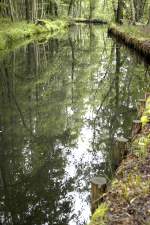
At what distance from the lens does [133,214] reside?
480 cm

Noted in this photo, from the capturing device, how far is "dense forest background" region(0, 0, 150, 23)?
38156 millimetres

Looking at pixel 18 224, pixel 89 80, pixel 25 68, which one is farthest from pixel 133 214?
pixel 25 68

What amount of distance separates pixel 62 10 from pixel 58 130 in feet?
217

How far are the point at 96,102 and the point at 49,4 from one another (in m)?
48.4

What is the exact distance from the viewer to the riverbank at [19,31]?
26.3 meters

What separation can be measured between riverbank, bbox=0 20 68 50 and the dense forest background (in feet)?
3.62

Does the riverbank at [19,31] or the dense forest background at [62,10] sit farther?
the dense forest background at [62,10]

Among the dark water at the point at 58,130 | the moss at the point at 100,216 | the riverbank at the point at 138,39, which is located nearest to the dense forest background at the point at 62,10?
the riverbank at the point at 138,39

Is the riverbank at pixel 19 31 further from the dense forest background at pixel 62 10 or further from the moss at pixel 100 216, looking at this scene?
the moss at pixel 100 216

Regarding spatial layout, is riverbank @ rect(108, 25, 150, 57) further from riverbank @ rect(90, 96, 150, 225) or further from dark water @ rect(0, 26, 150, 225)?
riverbank @ rect(90, 96, 150, 225)

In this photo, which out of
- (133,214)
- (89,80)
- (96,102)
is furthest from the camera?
(89,80)

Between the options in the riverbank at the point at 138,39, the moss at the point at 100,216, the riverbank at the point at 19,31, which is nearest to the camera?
the moss at the point at 100,216

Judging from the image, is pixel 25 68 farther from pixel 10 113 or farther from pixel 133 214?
pixel 133 214

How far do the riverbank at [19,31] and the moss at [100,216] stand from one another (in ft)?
67.7
